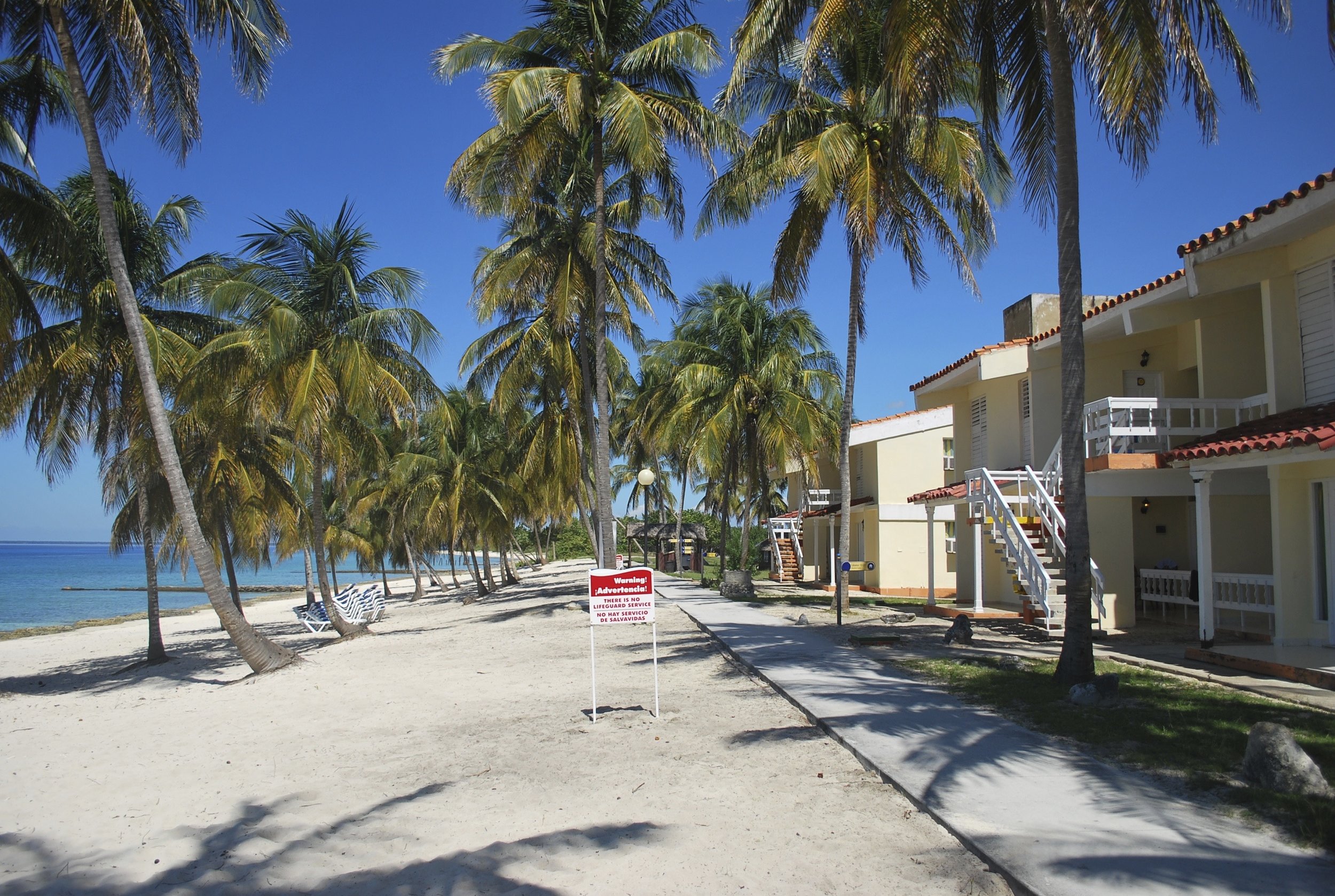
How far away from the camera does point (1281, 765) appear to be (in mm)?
5238

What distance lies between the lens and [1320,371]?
Answer: 10383mm

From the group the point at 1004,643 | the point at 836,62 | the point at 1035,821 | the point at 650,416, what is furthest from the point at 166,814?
the point at 650,416

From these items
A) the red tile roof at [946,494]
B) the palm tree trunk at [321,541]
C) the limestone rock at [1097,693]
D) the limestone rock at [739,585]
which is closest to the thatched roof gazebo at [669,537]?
the limestone rock at [739,585]

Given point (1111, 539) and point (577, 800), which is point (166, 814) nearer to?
point (577, 800)

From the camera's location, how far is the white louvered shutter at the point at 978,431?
18812 mm

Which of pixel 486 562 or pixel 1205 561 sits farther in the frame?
pixel 486 562

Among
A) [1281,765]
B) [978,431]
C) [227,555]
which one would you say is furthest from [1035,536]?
[227,555]

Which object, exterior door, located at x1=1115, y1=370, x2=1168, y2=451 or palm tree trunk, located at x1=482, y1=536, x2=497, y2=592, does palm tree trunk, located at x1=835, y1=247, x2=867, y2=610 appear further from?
palm tree trunk, located at x1=482, y1=536, x2=497, y2=592

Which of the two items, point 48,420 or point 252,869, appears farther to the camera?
point 48,420

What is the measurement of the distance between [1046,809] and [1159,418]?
9734 millimetres

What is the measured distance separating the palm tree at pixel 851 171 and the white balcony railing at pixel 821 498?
458 inches

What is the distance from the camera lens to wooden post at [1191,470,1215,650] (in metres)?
10.2

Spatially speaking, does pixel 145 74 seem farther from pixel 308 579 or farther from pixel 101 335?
pixel 308 579

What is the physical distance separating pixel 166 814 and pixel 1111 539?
1334 centimetres
